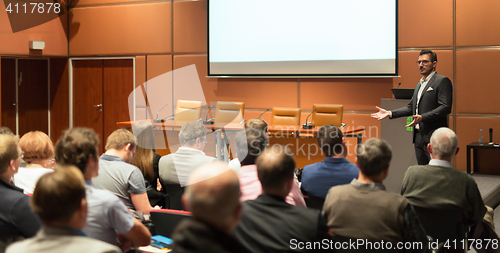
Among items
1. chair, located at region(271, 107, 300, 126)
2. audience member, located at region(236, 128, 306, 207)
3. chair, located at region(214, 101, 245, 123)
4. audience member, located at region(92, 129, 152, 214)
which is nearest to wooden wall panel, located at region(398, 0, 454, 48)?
chair, located at region(271, 107, 300, 126)

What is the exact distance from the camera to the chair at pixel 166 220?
2119 millimetres

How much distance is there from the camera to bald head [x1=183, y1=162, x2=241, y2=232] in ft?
3.48

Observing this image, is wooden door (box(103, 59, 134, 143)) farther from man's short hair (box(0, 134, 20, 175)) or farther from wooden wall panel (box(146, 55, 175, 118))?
man's short hair (box(0, 134, 20, 175))

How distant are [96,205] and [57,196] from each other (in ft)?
1.51

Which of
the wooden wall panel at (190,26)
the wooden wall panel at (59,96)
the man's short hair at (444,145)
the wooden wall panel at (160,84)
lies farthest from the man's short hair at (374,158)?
the wooden wall panel at (59,96)

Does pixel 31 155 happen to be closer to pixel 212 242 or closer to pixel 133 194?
pixel 133 194

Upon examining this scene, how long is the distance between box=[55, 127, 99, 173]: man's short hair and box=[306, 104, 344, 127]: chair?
485 centimetres

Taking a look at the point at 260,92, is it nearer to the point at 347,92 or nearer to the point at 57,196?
the point at 347,92

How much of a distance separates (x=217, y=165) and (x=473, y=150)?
233 inches

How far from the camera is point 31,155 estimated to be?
2516 mm

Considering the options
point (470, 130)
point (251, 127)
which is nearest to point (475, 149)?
point (470, 130)

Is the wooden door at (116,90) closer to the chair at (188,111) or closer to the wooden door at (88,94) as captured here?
the wooden door at (88,94)

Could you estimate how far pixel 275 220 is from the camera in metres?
1.56

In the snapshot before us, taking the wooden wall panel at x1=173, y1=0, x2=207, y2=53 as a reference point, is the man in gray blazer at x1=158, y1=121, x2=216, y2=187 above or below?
below
